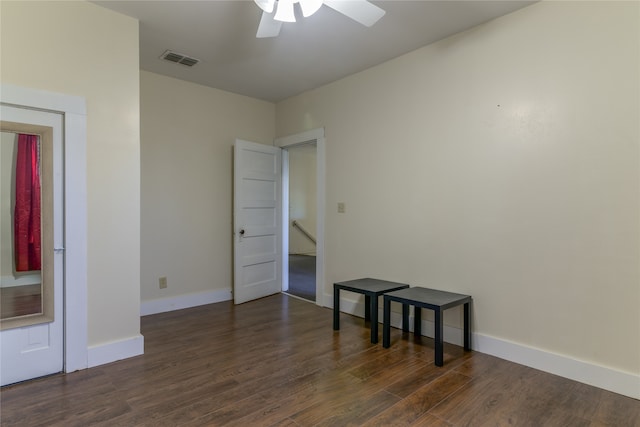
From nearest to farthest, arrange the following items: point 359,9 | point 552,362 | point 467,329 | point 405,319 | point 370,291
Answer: point 359,9 → point 552,362 → point 467,329 → point 370,291 → point 405,319

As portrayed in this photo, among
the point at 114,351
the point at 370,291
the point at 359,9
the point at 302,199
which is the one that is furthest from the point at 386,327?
the point at 302,199

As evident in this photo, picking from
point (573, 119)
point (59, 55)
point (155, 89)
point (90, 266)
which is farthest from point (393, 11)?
point (90, 266)

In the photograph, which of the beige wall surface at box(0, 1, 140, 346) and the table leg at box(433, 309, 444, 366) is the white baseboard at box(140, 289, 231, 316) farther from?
the table leg at box(433, 309, 444, 366)

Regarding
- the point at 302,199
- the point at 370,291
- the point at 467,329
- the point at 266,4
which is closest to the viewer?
the point at 266,4

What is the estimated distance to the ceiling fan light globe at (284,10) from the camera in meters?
2.05

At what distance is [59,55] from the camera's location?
7.92ft

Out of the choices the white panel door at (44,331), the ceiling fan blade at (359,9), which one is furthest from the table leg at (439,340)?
the white panel door at (44,331)

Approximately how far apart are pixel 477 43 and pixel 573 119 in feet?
3.27

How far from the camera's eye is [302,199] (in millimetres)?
9078

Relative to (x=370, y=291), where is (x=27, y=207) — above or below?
above

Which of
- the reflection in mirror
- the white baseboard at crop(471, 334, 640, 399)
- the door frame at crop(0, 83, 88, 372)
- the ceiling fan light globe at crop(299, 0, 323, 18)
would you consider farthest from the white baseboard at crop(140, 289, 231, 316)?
the ceiling fan light globe at crop(299, 0, 323, 18)

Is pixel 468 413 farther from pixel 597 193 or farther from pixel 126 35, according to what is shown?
pixel 126 35

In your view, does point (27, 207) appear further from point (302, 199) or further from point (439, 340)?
point (302, 199)

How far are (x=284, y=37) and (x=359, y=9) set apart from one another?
41.8 inches
